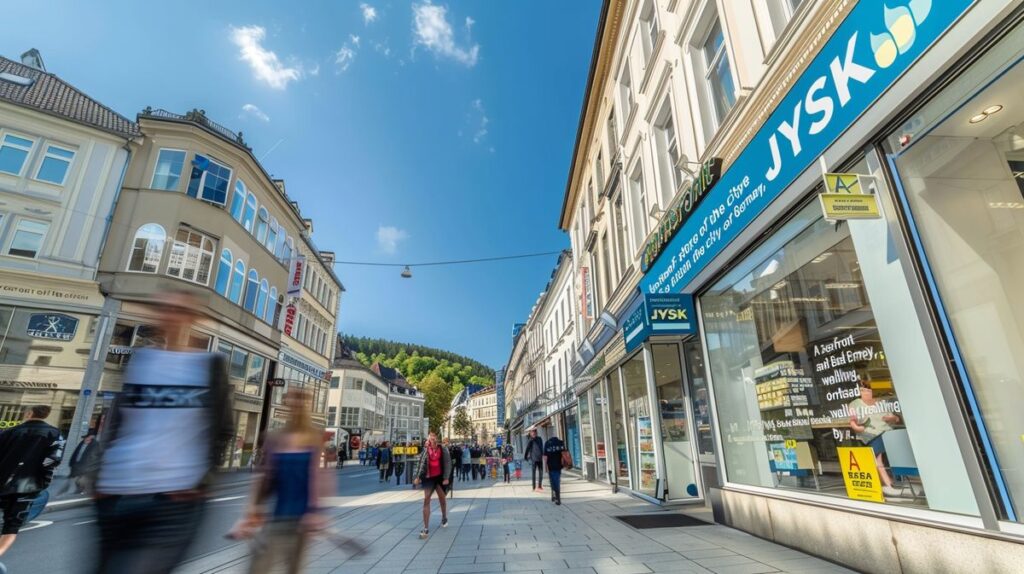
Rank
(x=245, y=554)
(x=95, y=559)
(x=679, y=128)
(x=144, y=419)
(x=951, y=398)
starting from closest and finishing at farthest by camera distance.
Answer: (x=95, y=559) < (x=144, y=419) < (x=951, y=398) < (x=245, y=554) < (x=679, y=128)

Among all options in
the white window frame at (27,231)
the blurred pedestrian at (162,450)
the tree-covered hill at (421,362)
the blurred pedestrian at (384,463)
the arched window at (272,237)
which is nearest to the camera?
the blurred pedestrian at (162,450)

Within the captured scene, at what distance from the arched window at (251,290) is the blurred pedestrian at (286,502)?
23.8 meters

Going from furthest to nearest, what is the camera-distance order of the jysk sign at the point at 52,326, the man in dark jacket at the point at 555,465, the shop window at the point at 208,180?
the shop window at the point at 208,180, the jysk sign at the point at 52,326, the man in dark jacket at the point at 555,465

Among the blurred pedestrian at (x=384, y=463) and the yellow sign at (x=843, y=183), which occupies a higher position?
the yellow sign at (x=843, y=183)

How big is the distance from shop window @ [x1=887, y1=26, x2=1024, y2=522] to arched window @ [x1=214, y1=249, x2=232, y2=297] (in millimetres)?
24839

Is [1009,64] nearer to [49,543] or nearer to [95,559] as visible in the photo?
[95,559]

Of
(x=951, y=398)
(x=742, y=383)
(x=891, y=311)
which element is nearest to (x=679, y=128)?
(x=742, y=383)

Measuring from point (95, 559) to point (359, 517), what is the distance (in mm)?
8435

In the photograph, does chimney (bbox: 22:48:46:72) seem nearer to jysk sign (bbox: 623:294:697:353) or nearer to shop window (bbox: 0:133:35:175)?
shop window (bbox: 0:133:35:175)

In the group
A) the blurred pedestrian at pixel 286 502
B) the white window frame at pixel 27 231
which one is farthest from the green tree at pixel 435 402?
the blurred pedestrian at pixel 286 502

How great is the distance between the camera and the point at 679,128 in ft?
30.6

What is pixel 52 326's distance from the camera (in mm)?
17906

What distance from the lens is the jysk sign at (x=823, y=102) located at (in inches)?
141

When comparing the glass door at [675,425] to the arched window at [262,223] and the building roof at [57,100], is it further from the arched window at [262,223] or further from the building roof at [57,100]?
the building roof at [57,100]
